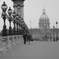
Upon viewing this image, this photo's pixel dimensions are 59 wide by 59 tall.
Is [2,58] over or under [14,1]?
under

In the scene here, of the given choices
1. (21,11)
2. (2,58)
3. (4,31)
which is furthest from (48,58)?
(21,11)

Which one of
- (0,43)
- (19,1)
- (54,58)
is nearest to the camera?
(54,58)

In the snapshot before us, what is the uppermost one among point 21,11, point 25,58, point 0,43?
point 21,11

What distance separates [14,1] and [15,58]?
267 feet

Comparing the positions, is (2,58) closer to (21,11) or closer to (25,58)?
(25,58)

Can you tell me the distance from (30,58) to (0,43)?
2238 mm

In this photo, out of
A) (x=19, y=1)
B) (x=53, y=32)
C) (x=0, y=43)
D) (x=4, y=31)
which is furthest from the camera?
(x=53, y=32)

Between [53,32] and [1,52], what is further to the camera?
[53,32]

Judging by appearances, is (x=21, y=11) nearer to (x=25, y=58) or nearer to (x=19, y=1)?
(x=19, y=1)

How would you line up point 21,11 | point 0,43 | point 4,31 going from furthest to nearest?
1. point 21,11
2. point 4,31
3. point 0,43

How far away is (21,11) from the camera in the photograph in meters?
96.8

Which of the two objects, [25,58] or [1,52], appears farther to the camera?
[1,52]

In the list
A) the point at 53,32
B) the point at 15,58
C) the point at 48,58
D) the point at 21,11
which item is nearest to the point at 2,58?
the point at 15,58

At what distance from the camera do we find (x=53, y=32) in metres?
194
